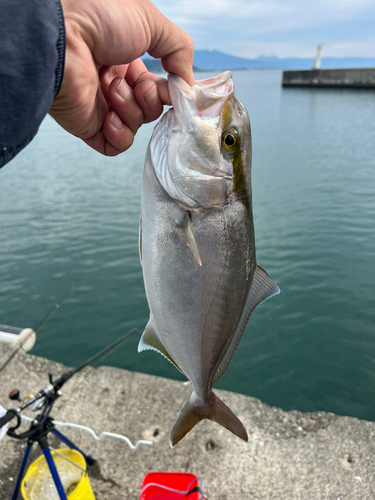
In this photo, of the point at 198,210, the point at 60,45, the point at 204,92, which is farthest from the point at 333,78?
the point at 60,45

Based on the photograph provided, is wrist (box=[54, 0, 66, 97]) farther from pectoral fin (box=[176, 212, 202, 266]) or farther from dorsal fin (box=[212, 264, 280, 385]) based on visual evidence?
dorsal fin (box=[212, 264, 280, 385])

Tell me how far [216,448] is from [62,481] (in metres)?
1.37

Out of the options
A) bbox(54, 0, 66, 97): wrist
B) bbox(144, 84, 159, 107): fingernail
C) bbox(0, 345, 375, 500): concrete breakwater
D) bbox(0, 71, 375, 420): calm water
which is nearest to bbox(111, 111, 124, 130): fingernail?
bbox(144, 84, 159, 107): fingernail

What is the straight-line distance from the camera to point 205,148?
5.00 ft

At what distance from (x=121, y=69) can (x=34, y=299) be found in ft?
21.4

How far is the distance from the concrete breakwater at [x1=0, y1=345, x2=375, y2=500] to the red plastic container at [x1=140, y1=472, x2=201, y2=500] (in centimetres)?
36

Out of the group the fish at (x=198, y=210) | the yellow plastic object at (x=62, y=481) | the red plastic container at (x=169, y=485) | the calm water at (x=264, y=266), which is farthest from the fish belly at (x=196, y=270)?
the calm water at (x=264, y=266)

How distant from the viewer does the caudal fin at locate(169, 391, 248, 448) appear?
1891 mm

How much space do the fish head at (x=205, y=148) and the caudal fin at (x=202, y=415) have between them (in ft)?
3.53

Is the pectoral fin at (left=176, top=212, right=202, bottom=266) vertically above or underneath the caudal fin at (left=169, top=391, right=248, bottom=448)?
above

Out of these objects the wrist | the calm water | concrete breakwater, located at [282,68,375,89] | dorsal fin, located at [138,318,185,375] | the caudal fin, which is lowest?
the calm water

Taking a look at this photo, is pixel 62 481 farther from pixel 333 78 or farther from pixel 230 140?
pixel 333 78

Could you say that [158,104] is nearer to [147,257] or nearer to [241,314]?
[147,257]

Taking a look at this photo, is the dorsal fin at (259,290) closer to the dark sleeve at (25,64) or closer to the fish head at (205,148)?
the fish head at (205,148)
